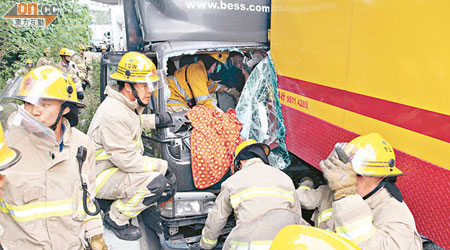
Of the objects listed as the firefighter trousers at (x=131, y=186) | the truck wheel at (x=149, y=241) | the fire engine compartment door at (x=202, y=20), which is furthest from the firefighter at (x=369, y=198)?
the fire engine compartment door at (x=202, y=20)

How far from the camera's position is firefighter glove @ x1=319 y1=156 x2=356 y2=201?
213 cm

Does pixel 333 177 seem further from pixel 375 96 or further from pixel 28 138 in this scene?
pixel 28 138

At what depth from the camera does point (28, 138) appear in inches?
77.5

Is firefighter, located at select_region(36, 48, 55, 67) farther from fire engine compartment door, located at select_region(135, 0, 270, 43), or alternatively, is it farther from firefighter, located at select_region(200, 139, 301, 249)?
firefighter, located at select_region(200, 139, 301, 249)

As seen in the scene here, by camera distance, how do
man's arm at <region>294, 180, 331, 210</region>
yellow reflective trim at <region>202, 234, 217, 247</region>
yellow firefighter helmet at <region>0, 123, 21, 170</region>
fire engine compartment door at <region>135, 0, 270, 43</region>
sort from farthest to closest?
fire engine compartment door at <region>135, 0, 270, 43</region>, yellow reflective trim at <region>202, 234, 217, 247</region>, man's arm at <region>294, 180, 331, 210</region>, yellow firefighter helmet at <region>0, 123, 21, 170</region>

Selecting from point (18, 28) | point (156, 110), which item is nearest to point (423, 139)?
point (156, 110)

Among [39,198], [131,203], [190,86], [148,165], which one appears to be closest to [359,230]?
[39,198]

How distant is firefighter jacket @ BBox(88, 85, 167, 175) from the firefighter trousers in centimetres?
6

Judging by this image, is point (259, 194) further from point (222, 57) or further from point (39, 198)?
point (222, 57)

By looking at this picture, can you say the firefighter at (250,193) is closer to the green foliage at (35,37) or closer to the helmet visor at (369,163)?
the helmet visor at (369,163)

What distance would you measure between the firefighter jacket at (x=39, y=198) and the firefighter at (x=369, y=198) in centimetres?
154

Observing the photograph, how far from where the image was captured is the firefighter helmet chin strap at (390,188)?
2.12 metres

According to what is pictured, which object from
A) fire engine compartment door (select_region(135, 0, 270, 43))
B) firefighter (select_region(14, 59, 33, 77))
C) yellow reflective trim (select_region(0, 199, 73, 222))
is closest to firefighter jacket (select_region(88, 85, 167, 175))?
yellow reflective trim (select_region(0, 199, 73, 222))

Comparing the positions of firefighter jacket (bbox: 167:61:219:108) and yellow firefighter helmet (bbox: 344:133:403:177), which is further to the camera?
firefighter jacket (bbox: 167:61:219:108)
